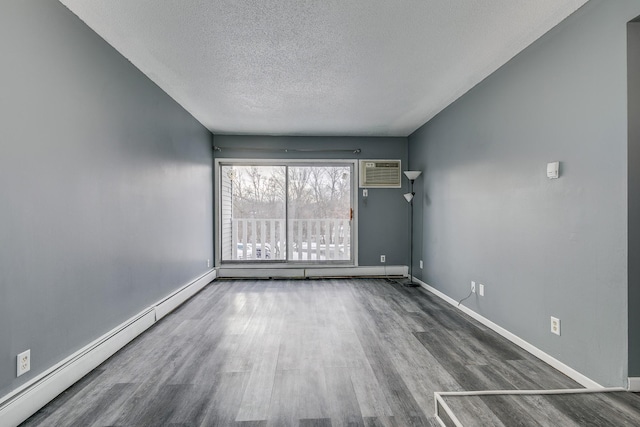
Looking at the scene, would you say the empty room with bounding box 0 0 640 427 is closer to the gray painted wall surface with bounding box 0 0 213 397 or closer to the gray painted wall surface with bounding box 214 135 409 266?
the gray painted wall surface with bounding box 0 0 213 397

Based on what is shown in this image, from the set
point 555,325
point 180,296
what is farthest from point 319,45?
point 180,296

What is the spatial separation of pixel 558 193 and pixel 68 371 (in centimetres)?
361

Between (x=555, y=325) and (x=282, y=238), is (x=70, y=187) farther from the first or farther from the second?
(x=282, y=238)

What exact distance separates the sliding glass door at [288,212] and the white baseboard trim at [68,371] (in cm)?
258

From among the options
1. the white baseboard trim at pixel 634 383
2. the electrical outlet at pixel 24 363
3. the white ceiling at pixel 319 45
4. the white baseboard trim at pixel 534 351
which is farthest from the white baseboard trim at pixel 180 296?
the white baseboard trim at pixel 634 383

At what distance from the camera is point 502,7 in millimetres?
2111

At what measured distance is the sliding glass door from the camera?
575 centimetres

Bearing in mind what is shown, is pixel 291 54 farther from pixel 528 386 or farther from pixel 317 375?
pixel 528 386

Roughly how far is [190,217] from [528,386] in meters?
4.09

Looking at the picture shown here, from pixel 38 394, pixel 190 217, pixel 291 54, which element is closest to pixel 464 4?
pixel 291 54

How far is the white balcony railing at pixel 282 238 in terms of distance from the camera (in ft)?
19.2

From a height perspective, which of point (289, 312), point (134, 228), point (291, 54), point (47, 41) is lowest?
point (289, 312)

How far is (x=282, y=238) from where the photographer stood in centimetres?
585

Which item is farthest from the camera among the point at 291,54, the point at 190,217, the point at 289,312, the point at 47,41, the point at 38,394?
the point at 190,217
